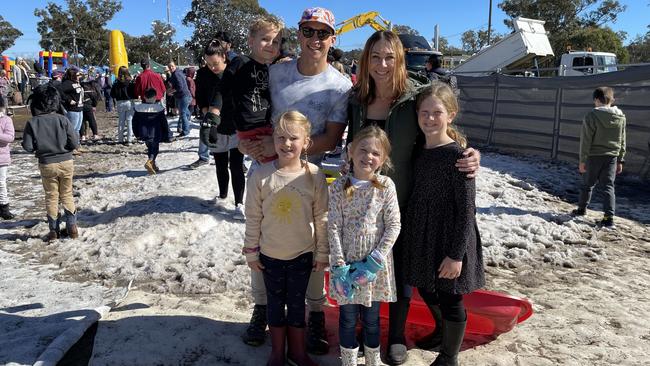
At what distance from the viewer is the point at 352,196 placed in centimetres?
244

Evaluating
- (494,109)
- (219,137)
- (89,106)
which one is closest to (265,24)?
(219,137)

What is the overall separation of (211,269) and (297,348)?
5.97 feet

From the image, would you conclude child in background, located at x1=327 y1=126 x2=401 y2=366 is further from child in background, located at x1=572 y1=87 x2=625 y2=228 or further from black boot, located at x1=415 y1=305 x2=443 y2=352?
child in background, located at x1=572 y1=87 x2=625 y2=228

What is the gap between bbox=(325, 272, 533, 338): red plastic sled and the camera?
3.16 m

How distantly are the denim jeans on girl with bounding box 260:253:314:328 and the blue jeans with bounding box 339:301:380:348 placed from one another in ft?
0.85

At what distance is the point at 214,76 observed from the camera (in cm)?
586

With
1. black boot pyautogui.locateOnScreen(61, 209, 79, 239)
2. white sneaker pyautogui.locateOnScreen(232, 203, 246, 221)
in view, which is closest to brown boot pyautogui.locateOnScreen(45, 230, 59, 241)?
black boot pyautogui.locateOnScreen(61, 209, 79, 239)

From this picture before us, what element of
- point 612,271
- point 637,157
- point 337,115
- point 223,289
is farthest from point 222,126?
point 637,157

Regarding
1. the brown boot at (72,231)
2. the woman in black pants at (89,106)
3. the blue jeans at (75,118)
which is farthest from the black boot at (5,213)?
the woman in black pants at (89,106)

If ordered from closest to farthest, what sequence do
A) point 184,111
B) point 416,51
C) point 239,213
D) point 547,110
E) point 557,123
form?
1. point 239,213
2. point 557,123
3. point 547,110
4. point 184,111
5. point 416,51

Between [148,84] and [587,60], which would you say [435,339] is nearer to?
[148,84]

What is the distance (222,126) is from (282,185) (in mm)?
1110

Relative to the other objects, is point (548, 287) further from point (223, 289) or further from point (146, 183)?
point (146, 183)

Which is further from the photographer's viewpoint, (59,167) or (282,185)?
(59,167)
